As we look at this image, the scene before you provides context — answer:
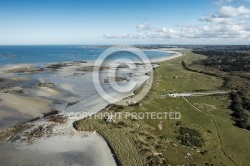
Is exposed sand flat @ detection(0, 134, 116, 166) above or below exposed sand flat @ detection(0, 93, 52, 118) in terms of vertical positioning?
below

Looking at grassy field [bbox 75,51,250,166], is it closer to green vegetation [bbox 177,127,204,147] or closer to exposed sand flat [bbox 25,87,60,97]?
green vegetation [bbox 177,127,204,147]

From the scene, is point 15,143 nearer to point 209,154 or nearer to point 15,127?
point 15,127

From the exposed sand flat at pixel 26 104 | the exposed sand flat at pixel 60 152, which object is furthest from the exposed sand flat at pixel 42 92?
the exposed sand flat at pixel 60 152

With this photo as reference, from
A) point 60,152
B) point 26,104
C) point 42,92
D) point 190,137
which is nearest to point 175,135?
point 190,137

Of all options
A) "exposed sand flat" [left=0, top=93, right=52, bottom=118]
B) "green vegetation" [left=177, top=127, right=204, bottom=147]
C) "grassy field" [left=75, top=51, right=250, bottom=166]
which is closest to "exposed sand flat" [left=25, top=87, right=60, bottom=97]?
"exposed sand flat" [left=0, top=93, right=52, bottom=118]

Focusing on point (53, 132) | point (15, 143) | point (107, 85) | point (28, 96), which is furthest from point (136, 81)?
point (15, 143)

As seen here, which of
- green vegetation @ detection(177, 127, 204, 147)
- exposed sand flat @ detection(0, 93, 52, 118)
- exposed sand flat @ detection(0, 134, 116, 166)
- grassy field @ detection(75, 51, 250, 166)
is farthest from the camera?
exposed sand flat @ detection(0, 93, 52, 118)

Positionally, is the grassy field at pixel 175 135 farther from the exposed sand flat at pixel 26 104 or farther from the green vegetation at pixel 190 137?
the exposed sand flat at pixel 26 104
